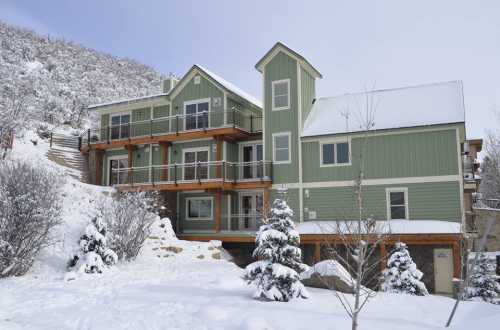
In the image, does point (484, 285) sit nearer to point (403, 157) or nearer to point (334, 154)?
point (403, 157)

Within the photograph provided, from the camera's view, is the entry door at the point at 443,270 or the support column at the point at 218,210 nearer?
the entry door at the point at 443,270

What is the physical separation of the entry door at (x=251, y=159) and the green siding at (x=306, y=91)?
3.45 m

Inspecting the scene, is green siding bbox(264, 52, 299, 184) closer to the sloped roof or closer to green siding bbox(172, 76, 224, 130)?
the sloped roof

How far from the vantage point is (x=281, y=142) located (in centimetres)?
2509

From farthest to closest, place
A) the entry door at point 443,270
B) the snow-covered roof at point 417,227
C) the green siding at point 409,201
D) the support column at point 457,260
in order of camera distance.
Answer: the green siding at point 409,201
the entry door at point 443,270
the snow-covered roof at point 417,227
the support column at point 457,260

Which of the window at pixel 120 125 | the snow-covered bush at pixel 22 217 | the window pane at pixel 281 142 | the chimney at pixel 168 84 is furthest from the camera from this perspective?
the chimney at pixel 168 84

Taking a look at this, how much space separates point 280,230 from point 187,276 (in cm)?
439

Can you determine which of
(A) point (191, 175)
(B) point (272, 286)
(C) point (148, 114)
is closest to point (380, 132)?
(A) point (191, 175)

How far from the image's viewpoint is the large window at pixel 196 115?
26.9 m

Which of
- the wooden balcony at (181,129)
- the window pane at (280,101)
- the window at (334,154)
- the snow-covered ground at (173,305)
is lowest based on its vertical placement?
the snow-covered ground at (173,305)

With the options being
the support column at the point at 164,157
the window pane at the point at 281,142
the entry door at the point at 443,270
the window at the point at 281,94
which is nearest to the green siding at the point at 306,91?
the window at the point at 281,94

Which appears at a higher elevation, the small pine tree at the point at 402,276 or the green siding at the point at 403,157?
the green siding at the point at 403,157

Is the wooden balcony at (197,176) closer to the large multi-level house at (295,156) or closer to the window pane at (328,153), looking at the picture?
the large multi-level house at (295,156)

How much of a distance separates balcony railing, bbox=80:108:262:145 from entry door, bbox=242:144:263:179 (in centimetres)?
103
